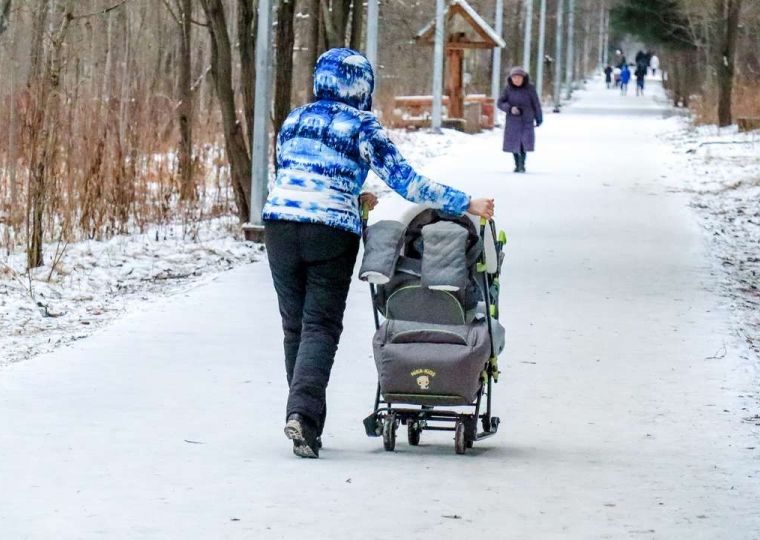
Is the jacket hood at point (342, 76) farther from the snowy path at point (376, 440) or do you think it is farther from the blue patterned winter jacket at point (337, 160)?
the snowy path at point (376, 440)

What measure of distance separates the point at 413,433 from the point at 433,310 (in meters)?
0.66

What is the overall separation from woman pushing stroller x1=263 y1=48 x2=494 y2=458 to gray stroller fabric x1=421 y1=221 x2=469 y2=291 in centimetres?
10

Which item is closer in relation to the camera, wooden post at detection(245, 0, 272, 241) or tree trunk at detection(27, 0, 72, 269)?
tree trunk at detection(27, 0, 72, 269)

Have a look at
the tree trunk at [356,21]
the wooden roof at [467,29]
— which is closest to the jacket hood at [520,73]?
the tree trunk at [356,21]

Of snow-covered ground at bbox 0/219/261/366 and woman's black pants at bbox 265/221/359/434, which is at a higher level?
woman's black pants at bbox 265/221/359/434

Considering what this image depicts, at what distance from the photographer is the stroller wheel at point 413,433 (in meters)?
7.44

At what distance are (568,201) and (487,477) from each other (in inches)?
600

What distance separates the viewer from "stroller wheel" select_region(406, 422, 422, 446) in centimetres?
744

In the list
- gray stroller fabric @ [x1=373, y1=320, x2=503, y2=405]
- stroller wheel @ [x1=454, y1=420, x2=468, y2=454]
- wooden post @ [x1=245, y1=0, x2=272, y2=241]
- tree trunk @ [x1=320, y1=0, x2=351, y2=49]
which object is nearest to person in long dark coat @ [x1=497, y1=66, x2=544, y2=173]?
tree trunk @ [x1=320, y1=0, x2=351, y2=49]

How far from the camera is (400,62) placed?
63.5 meters

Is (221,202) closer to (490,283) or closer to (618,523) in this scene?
(490,283)

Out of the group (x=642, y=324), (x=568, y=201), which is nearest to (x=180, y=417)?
(x=642, y=324)

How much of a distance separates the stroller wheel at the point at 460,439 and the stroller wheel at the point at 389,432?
0.86 ft

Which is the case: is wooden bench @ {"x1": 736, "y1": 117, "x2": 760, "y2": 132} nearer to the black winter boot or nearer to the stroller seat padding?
the stroller seat padding
